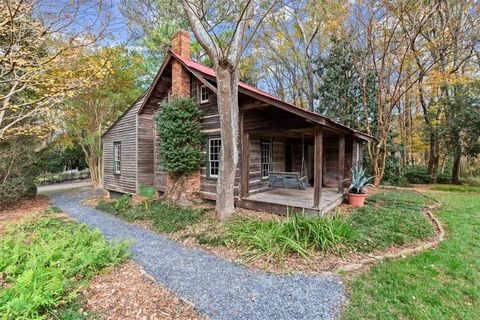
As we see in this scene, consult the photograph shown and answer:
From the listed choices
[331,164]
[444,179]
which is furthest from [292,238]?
[444,179]

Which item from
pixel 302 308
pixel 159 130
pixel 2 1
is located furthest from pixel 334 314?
pixel 159 130

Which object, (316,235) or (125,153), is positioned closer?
(316,235)

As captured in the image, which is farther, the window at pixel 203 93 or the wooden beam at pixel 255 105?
the window at pixel 203 93

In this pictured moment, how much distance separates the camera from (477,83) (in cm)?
1258

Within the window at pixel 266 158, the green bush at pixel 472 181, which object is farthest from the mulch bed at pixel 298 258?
the green bush at pixel 472 181

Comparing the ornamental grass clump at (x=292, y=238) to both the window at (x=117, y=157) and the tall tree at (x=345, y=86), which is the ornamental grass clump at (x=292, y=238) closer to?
the window at (x=117, y=157)

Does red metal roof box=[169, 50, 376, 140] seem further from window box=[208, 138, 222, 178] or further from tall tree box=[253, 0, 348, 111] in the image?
tall tree box=[253, 0, 348, 111]

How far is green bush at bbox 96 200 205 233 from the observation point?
6273 millimetres

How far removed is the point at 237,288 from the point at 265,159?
693 centimetres

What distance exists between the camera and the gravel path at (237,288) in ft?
9.19

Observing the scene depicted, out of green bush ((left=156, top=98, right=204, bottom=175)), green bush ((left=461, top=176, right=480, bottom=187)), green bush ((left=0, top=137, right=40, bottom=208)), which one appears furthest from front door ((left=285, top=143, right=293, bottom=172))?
green bush ((left=0, top=137, right=40, bottom=208))

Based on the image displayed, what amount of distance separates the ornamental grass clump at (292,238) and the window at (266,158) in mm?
4742

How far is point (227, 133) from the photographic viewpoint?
6.13 m

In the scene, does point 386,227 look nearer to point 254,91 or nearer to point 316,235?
point 316,235
